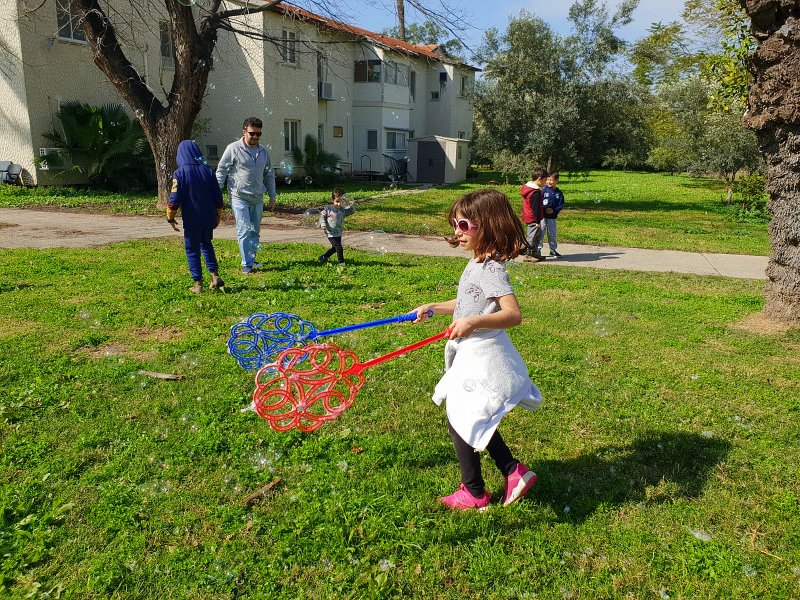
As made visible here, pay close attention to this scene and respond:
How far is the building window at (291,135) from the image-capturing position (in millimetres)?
28520

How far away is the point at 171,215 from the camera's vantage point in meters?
8.10

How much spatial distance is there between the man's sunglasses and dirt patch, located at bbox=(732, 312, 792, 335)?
16.4 ft

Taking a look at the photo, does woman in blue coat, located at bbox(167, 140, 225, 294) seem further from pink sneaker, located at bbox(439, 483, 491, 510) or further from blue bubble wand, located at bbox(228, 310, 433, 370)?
pink sneaker, located at bbox(439, 483, 491, 510)

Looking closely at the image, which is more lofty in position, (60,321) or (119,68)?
(119,68)

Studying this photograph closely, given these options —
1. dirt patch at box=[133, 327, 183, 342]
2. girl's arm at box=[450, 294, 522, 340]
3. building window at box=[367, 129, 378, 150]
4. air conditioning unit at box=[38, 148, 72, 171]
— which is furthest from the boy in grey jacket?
building window at box=[367, 129, 378, 150]

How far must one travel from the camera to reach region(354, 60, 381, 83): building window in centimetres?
3341

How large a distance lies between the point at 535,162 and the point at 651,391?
21338mm

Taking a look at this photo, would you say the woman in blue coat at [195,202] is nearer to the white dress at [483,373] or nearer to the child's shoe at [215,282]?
the child's shoe at [215,282]

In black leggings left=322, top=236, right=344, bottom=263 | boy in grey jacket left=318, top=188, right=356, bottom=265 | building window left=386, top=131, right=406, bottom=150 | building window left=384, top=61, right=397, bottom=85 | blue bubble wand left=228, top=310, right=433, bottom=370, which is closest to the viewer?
blue bubble wand left=228, top=310, right=433, bottom=370

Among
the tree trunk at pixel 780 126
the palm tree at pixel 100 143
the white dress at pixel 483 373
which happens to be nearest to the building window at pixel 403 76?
the palm tree at pixel 100 143

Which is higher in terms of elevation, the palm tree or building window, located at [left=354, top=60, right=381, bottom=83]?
building window, located at [left=354, top=60, right=381, bottom=83]

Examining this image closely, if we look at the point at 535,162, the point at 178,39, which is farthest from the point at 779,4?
the point at 535,162

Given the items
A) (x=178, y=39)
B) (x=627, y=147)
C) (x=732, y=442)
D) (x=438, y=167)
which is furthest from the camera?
(x=438, y=167)

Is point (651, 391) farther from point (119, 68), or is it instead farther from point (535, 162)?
point (535, 162)
